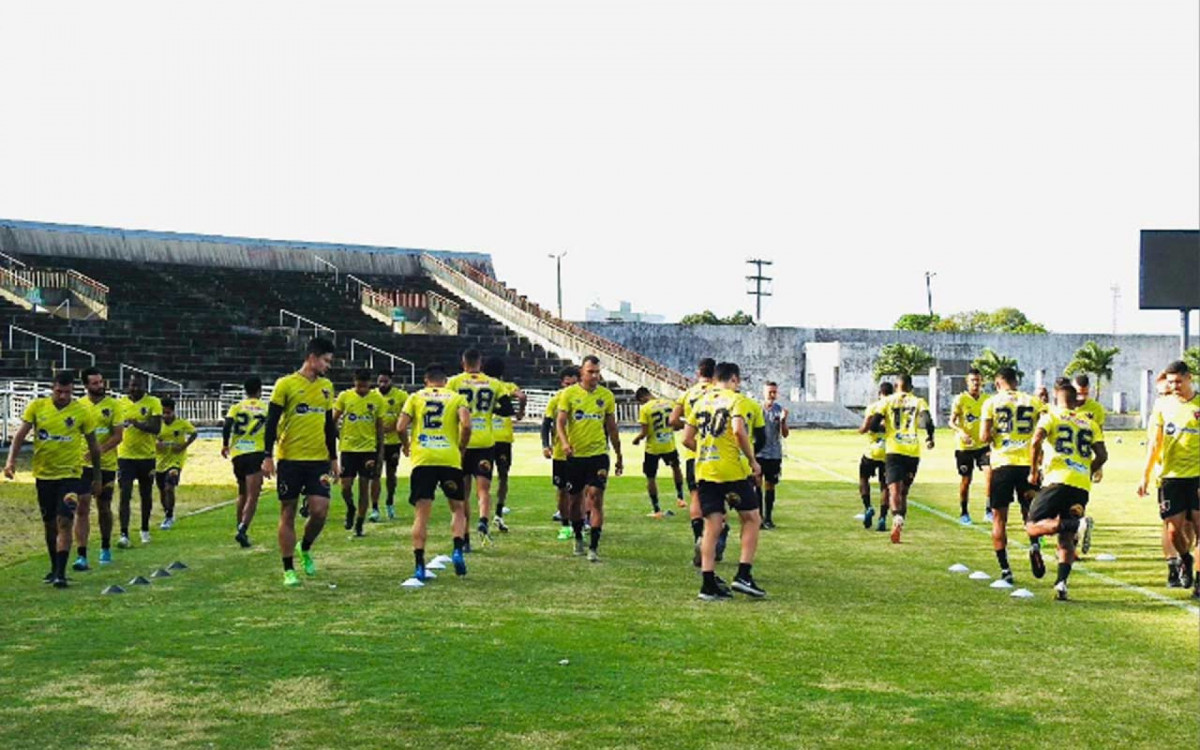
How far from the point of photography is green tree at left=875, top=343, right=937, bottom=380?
70.5m

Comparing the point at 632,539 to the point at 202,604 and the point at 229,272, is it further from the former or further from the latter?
the point at 229,272

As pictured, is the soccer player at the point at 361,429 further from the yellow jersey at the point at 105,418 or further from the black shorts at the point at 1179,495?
the black shorts at the point at 1179,495

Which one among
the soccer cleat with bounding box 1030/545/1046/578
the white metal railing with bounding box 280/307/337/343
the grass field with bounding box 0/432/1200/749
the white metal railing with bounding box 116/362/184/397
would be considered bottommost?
the grass field with bounding box 0/432/1200/749

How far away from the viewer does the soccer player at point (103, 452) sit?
44.3 ft

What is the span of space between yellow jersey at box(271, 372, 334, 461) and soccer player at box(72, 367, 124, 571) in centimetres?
238

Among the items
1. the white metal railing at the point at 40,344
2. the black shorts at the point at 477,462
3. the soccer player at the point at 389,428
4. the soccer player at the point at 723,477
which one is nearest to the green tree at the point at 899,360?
the white metal railing at the point at 40,344

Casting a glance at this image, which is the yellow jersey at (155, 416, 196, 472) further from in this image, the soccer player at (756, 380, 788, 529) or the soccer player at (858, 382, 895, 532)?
the soccer player at (858, 382, 895, 532)

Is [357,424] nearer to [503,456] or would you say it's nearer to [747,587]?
[503,456]

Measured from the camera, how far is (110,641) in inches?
373

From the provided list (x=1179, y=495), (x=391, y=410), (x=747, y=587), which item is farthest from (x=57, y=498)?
(x=1179, y=495)

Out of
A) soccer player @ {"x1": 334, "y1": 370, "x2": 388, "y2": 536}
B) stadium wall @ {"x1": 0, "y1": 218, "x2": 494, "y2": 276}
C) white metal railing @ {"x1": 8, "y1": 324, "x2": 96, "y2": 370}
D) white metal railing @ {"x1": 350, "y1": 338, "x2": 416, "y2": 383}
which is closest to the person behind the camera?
soccer player @ {"x1": 334, "y1": 370, "x2": 388, "y2": 536}

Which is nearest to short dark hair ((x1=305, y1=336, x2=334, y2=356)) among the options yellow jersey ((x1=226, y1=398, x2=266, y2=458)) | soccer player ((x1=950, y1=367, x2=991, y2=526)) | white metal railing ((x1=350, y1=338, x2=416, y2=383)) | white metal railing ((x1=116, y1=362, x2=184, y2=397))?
yellow jersey ((x1=226, y1=398, x2=266, y2=458))

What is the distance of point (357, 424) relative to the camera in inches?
656

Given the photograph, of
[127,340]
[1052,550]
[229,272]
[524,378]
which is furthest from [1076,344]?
[1052,550]
